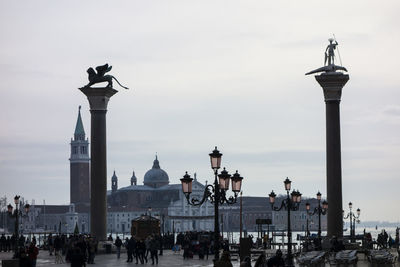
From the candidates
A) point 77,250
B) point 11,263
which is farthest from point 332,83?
point 11,263

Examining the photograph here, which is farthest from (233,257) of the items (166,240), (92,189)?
(166,240)

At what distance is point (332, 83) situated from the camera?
142 feet

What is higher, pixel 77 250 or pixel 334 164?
pixel 334 164

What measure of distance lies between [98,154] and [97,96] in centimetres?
249

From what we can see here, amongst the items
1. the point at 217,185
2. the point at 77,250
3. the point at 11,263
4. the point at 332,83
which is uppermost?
the point at 332,83

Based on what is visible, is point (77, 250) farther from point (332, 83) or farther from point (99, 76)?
point (99, 76)

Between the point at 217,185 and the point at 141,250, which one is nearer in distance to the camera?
the point at 217,185

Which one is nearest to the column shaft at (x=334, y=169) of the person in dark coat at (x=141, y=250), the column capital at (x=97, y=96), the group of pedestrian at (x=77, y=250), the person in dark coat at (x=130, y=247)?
the person in dark coat at (x=141, y=250)

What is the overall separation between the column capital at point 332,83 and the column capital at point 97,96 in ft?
31.7

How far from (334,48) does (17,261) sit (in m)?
19.4

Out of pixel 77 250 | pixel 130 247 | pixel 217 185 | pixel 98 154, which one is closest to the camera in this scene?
pixel 217 185

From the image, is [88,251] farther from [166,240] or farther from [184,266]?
[166,240]

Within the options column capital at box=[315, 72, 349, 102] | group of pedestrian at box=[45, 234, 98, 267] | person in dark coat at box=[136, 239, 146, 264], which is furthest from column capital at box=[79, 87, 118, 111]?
column capital at box=[315, 72, 349, 102]

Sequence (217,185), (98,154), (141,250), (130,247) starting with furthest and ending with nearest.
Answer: (98,154)
(130,247)
(141,250)
(217,185)
